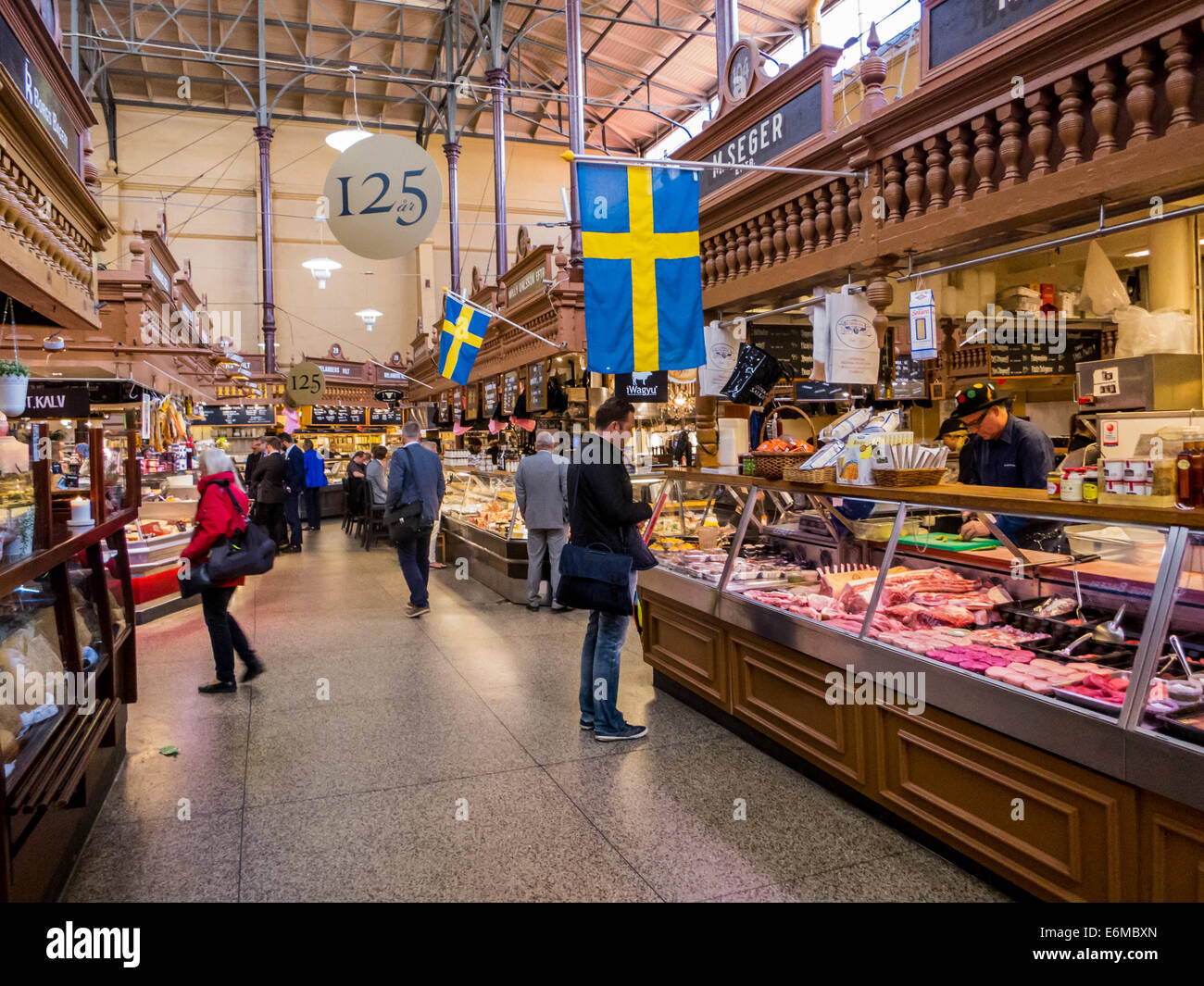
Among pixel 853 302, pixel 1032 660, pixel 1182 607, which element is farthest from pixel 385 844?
pixel 853 302

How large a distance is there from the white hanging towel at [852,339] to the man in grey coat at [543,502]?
3.11 metres

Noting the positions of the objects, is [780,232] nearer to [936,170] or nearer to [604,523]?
[936,170]

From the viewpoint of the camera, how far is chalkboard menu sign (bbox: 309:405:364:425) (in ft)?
64.6

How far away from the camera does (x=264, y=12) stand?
637 inches

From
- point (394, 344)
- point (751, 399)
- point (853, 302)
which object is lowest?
point (751, 399)

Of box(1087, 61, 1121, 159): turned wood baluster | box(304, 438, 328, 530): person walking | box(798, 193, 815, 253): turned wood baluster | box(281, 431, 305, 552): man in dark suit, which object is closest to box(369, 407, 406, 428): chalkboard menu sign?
box(304, 438, 328, 530): person walking

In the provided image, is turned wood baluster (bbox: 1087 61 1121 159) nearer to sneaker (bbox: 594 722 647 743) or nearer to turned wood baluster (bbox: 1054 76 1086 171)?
turned wood baluster (bbox: 1054 76 1086 171)

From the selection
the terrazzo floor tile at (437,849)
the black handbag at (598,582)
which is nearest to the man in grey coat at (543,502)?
the black handbag at (598,582)

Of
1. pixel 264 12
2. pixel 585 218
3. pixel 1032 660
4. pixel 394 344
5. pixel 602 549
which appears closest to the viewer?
pixel 1032 660

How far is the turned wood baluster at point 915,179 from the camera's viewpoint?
4051 millimetres

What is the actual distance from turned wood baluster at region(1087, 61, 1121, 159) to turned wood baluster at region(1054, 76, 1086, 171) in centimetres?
8
